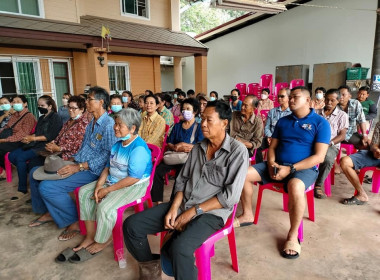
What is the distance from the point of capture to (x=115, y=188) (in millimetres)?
2250

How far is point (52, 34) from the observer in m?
6.72

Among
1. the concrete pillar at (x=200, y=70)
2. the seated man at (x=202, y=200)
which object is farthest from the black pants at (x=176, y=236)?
the concrete pillar at (x=200, y=70)

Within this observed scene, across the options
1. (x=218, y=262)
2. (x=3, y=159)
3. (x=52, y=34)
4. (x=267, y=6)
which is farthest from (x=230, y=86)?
(x=218, y=262)

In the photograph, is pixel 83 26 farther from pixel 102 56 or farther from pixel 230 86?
pixel 230 86

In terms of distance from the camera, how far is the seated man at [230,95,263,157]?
3322mm

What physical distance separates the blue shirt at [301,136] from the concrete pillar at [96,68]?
6448mm

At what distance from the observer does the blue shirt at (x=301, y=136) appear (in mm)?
2455

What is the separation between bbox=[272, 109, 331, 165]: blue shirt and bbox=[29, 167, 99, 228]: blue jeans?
6.41 feet

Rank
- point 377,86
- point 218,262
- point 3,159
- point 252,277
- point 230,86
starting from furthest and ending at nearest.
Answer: point 230,86 < point 377,86 < point 3,159 < point 218,262 < point 252,277

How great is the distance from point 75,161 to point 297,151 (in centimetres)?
228

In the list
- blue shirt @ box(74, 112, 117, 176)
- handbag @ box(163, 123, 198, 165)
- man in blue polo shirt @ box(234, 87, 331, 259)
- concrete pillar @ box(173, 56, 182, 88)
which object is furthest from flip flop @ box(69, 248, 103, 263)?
concrete pillar @ box(173, 56, 182, 88)

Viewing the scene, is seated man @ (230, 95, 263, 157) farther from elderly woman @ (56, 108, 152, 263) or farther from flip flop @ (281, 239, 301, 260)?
elderly woman @ (56, 108, 152, 263)

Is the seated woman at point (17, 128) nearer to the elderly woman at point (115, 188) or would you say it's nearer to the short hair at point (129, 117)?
the elderly woman at point (115, 188)

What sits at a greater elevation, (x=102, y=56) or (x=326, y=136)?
(x=102, y=56)
